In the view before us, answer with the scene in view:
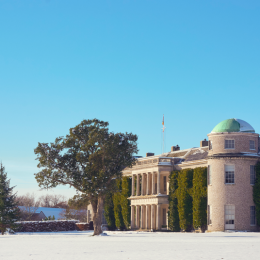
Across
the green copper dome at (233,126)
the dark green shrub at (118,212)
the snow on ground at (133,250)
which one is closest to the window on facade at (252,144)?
the green copper dome at (233,126)

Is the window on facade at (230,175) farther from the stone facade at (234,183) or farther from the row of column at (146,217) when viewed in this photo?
the row of column at (146,217)

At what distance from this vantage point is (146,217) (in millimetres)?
71875

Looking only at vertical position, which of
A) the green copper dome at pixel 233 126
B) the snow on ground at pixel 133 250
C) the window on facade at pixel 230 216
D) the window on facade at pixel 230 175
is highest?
the green copper dome at pixel 233 126

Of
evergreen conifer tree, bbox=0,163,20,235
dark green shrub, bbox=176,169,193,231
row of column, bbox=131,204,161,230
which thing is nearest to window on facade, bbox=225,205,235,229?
dark green shrub, bbox=176,169,193,231

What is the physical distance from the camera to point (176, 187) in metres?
67.8

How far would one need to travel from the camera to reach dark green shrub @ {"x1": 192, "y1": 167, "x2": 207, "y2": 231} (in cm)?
6130

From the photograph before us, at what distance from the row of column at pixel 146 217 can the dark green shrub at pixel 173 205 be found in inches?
84.7

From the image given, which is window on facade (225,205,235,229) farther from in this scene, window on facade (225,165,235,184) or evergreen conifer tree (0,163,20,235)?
evergreen conifer tree (0,163,20,235)

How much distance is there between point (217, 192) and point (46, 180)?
2063 centimetres

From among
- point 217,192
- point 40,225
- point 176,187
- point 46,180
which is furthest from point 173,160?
point 46,180

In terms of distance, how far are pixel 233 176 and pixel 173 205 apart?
1260 centimetres

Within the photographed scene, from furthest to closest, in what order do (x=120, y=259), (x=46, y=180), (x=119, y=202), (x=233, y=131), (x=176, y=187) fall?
1. (x=119, y=202)
2. (x=176, y=187)
3. (x=233, y=131)
4. (x=46, y=180)
5. (x=120, y=259)

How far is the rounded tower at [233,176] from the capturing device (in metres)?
56.9

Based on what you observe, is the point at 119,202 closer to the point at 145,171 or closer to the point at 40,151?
the point at 145,171
